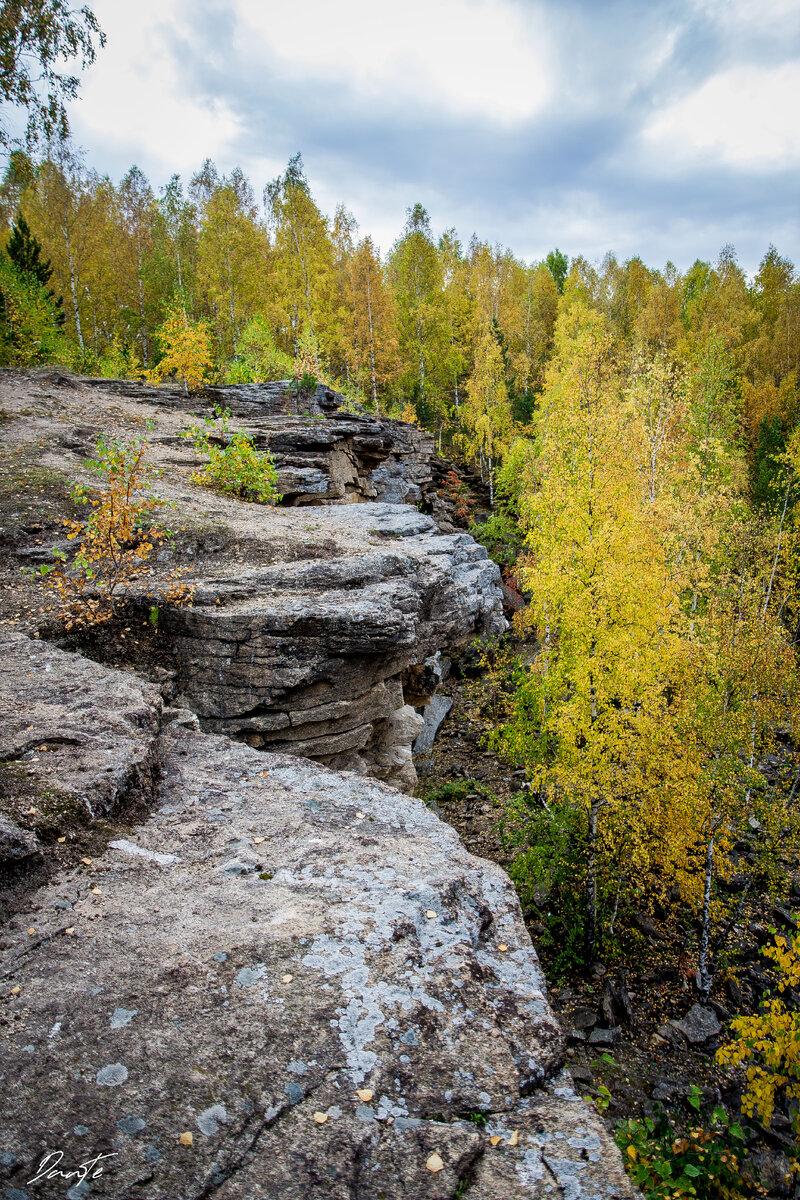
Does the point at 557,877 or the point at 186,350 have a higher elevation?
the point at 186,350

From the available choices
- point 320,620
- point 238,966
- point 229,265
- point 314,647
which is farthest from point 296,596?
point 229,265

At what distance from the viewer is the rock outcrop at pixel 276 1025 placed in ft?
8.95

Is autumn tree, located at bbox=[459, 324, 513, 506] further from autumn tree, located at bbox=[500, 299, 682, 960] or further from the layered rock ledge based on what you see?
autumn tree, located at bbox=[500, 299, 682, 960]

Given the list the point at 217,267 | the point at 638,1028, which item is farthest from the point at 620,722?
the point at 217,267

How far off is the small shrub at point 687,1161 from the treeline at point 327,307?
25241 millimetres

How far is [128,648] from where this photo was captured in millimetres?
8109

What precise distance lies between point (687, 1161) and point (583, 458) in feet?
36.4

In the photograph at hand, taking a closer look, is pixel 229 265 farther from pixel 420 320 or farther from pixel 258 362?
pixel 420 320

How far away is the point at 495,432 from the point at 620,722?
2837 cm

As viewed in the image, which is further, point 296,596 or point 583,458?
point 583,458
